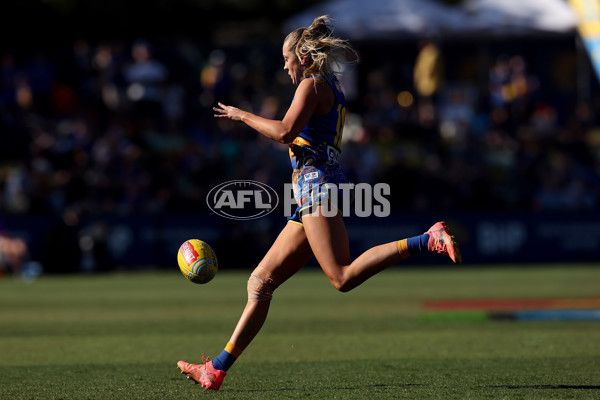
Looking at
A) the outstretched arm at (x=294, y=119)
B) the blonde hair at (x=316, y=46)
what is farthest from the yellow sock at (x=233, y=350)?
the blonde hair at (x=316, y=46)

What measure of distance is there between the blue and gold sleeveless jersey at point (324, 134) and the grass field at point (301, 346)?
1.59 metres

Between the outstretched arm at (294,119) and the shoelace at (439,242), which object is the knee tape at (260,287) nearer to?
the outstretched arm at (294,119)

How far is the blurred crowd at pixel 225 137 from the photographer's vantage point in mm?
20969

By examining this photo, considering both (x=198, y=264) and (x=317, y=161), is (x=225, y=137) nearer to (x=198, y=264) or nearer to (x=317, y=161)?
(x=198, y=264)

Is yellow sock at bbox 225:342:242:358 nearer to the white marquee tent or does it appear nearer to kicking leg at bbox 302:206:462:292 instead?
kicking leg at bbox 302:206:462:292

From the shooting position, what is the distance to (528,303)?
13.1 metres

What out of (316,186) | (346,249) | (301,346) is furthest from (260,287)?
(301,346)

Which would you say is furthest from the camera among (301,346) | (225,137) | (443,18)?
(443,18)

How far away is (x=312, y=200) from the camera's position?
6551 millimetres

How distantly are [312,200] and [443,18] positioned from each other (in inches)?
741

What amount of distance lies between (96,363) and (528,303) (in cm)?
686

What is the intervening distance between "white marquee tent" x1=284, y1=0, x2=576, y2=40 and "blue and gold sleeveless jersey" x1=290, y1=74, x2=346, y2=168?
687 inches

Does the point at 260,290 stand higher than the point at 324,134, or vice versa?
the point at 324,134

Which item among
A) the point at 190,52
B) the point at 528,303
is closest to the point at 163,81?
the point at 190,52
